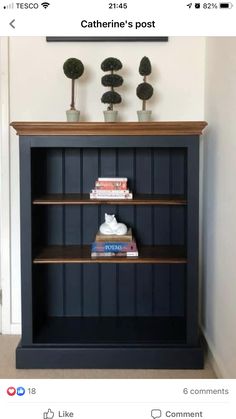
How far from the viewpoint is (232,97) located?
152cm

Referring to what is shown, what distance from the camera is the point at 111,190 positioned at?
1789mm

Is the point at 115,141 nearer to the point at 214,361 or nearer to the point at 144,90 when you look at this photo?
the point at 144,90

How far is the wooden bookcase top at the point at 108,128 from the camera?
5.45ft

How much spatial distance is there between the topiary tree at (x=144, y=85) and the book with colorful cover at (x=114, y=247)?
628mm

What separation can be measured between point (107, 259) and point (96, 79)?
2.83 feet

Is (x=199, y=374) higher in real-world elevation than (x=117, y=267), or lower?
lower

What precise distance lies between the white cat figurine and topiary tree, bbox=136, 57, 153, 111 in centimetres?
53

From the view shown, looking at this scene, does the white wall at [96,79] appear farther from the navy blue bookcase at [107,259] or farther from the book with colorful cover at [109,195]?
the book with colorful cover at [109,195]

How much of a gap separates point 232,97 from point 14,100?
40.9 inches

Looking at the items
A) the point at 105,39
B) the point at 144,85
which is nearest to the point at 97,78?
the point at 105,39
